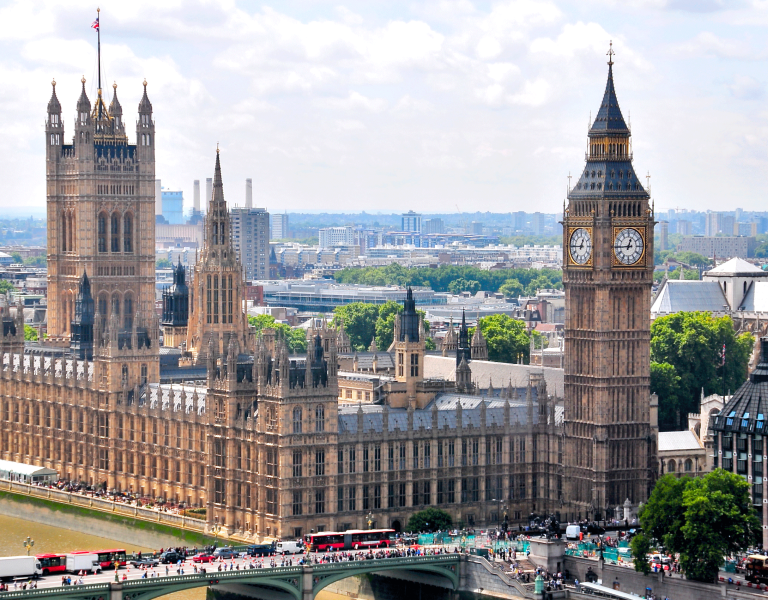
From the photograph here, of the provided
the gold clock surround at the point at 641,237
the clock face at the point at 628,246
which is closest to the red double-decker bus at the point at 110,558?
the gold clock surround at the point at 641,237

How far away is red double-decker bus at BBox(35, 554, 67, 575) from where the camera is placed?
132500 millimetres

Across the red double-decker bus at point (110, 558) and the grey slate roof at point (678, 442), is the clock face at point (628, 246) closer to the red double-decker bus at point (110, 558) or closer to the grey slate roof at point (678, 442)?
the grey slate roof at point (678, 442)

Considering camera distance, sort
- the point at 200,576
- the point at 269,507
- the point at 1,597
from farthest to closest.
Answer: the point at 269,507, the point at 200,576, the point at 1,597

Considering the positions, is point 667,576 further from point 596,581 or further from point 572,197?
point 572,197

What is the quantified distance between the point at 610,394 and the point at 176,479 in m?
37.5

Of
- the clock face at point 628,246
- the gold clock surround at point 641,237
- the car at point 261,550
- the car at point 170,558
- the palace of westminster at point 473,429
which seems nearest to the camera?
the car at point 170,558

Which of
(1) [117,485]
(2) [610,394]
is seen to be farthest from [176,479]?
(2) [610,394]

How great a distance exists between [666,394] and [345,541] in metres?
59.8

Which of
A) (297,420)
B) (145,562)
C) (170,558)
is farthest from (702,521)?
(145,562)

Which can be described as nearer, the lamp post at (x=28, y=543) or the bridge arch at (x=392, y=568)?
the bridge arch at (x=392, y=568)

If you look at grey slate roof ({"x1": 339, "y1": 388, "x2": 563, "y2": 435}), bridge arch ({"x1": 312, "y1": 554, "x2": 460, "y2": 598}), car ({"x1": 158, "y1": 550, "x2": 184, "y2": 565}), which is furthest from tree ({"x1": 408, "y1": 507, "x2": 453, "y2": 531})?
car ({"x1": 158, "y1": 550, "x2": 184, "y2": 565})

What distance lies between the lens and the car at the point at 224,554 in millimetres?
137875

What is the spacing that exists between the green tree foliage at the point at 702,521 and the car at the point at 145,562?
30697 millimetres

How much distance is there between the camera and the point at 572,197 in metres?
158
